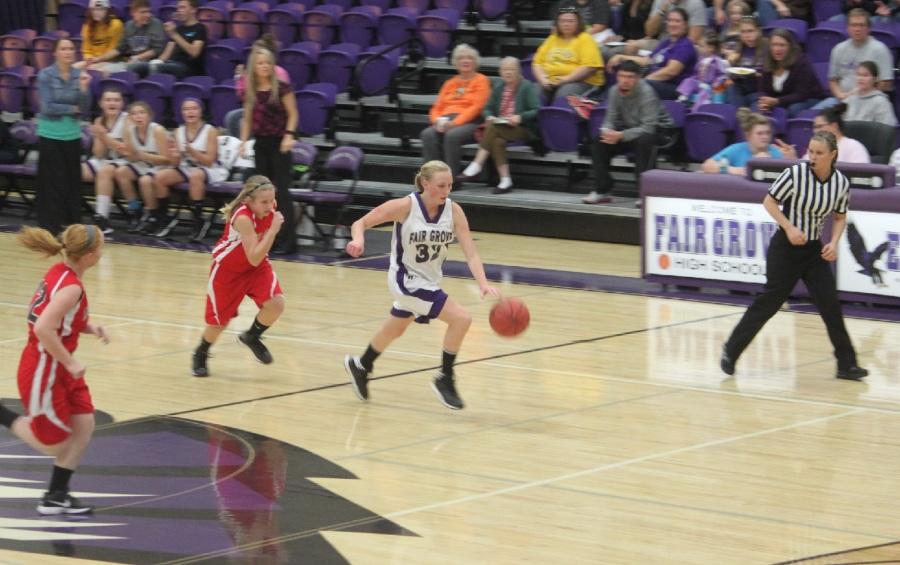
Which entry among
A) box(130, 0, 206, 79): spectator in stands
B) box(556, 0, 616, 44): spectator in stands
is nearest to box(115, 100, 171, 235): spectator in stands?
box(130, 0, 206, 79): spectator in stands

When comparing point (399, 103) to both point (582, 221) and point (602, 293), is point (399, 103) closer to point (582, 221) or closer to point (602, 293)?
point (582, 221)

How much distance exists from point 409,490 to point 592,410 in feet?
6.99

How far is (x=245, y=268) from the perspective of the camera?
1033 centimetres

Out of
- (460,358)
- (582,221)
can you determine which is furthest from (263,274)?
(582,221)

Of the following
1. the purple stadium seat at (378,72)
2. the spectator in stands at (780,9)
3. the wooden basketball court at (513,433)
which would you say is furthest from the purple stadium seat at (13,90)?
the spectator in stands at (780,9)

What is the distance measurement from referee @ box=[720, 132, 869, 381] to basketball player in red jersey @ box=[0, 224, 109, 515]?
15.8 feet

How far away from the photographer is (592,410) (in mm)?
9438

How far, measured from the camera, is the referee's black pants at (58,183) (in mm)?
15703

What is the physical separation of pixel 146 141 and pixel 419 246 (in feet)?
26.8

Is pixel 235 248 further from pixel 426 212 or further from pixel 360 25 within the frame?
A: pixel 360 25

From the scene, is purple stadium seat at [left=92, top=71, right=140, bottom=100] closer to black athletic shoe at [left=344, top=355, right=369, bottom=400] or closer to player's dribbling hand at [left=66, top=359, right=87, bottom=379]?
black athletic shoe at [left=344, top=355, right=369, bottom=400]

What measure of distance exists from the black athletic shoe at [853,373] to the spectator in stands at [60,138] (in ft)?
27.5

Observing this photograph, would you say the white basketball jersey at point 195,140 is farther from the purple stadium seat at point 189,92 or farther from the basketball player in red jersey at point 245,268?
the basketball player in red jersey at point 245,268

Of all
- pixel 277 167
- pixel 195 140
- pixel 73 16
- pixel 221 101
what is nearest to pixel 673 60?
pixel 277 167
